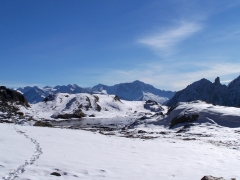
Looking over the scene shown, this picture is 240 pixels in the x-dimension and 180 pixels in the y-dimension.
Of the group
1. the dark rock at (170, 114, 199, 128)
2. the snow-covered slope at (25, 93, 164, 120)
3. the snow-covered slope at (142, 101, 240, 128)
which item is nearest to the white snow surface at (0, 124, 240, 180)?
the snow-covered slope at (142, 101, 240, 128)

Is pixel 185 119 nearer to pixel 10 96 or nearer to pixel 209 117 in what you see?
pixel 209 117

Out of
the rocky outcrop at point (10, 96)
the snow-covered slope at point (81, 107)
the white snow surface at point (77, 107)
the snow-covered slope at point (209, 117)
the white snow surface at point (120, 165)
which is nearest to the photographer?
the white snow surface at point (120, 165)

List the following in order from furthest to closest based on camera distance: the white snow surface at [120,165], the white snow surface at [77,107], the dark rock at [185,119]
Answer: the white snow surface at [77,107] < the dark rock at [185,119] < the white snow surface at [120,165]

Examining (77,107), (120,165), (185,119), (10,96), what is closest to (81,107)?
(77,107)

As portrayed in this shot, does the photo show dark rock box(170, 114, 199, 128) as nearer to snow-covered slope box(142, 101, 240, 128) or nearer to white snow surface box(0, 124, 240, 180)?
snow-covered slope box(142, 101, 240, 128)

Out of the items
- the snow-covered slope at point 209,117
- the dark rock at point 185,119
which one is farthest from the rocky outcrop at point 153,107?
the dark rock at point 185,119

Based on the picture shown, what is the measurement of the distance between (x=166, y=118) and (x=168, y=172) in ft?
144

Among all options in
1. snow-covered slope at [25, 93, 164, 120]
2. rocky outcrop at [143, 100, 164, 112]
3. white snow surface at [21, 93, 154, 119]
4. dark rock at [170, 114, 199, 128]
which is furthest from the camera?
rocky outcrop at [143, 100, 164, 112]

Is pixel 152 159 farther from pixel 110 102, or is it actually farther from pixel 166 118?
pixel 110 102

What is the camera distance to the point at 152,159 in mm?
15859

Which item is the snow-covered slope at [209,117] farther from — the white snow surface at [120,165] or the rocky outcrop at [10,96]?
the rocky outcrop at [10,96]

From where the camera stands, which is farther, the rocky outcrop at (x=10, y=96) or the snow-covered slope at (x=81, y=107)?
the snow-covered slope at (x=81, y=107)

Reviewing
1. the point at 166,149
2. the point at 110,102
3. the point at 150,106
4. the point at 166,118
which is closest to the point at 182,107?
the point at 166,118

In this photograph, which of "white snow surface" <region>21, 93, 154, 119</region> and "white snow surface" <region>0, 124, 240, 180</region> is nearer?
"white snow surface" <region>0, 124, 240, 180</region>
